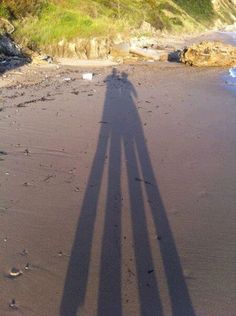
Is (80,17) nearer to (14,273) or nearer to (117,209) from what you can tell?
(117,209)

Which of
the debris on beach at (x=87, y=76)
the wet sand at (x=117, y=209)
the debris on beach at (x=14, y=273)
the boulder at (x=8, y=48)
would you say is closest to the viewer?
the wet sand at (x=117, y=209)

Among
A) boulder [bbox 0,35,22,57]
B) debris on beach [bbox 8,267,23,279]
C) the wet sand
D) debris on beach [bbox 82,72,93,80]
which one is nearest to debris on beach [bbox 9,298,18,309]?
the wet sand

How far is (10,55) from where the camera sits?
64.4 feet

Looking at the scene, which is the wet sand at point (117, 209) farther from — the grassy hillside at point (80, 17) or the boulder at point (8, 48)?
the grassy hillside at point (80, 17)

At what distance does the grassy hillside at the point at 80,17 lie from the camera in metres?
23.9

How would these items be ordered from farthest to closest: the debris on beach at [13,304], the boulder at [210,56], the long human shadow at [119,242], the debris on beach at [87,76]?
the boulder at [210,56], the debris on beach at [87,76], the long human shadow at [119,242], the debris on beach at [13,304]

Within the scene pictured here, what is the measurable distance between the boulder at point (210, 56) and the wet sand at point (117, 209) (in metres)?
10.4

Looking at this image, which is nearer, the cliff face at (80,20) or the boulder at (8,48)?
the boulder at (8,48)

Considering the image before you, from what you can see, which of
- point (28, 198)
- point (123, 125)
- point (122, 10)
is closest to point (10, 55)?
point (123, 125)

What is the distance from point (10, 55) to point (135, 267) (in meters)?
16.3

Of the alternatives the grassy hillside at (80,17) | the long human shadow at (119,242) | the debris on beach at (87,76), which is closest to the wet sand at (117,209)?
the long human shadow at (119,242)

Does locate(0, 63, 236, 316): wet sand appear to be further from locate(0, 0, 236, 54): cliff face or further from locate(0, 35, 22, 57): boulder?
locate(0, 0, 236, 54): cliff face

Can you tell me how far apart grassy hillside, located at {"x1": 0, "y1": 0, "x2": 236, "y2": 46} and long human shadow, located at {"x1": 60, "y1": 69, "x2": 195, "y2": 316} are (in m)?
16.2

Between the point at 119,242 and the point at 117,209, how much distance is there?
859mm
